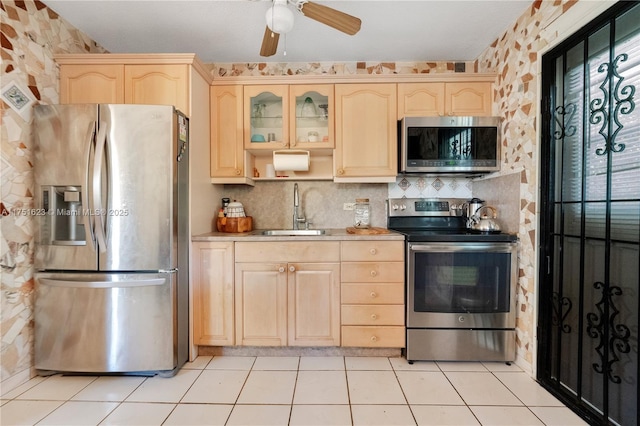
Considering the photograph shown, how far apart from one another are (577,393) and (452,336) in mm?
663

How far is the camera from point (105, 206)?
1770 mm

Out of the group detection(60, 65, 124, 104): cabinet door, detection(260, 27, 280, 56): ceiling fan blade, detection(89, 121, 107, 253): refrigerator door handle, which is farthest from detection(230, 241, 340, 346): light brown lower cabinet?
detection(60, 65, 124, 104): cabinet door

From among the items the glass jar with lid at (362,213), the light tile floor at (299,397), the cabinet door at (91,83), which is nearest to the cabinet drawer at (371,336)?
the light tile floor at (299,397)

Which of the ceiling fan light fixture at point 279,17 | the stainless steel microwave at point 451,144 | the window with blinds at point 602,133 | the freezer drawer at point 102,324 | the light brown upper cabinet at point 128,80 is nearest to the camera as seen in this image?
the window with blinds at point 602,133

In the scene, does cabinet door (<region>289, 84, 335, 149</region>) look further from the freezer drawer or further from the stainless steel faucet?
the freezer drawer

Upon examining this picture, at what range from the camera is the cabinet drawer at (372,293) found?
6.79ft

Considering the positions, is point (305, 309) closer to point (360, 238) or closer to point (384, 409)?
point (360, 238)

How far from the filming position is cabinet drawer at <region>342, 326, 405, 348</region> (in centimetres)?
207

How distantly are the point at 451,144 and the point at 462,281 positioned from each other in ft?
3.48

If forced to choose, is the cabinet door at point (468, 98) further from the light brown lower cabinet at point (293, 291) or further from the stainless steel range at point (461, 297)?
the light brown lower cabinet at point (293, 291)

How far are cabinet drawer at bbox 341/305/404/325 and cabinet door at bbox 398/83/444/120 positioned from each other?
154 cm

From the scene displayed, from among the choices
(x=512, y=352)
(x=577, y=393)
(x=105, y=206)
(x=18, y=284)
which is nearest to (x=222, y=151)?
(x=105, y=206)

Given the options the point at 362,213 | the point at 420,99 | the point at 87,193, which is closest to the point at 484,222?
the point at 362,213

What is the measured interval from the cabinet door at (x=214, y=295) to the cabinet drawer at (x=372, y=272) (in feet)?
2.79
